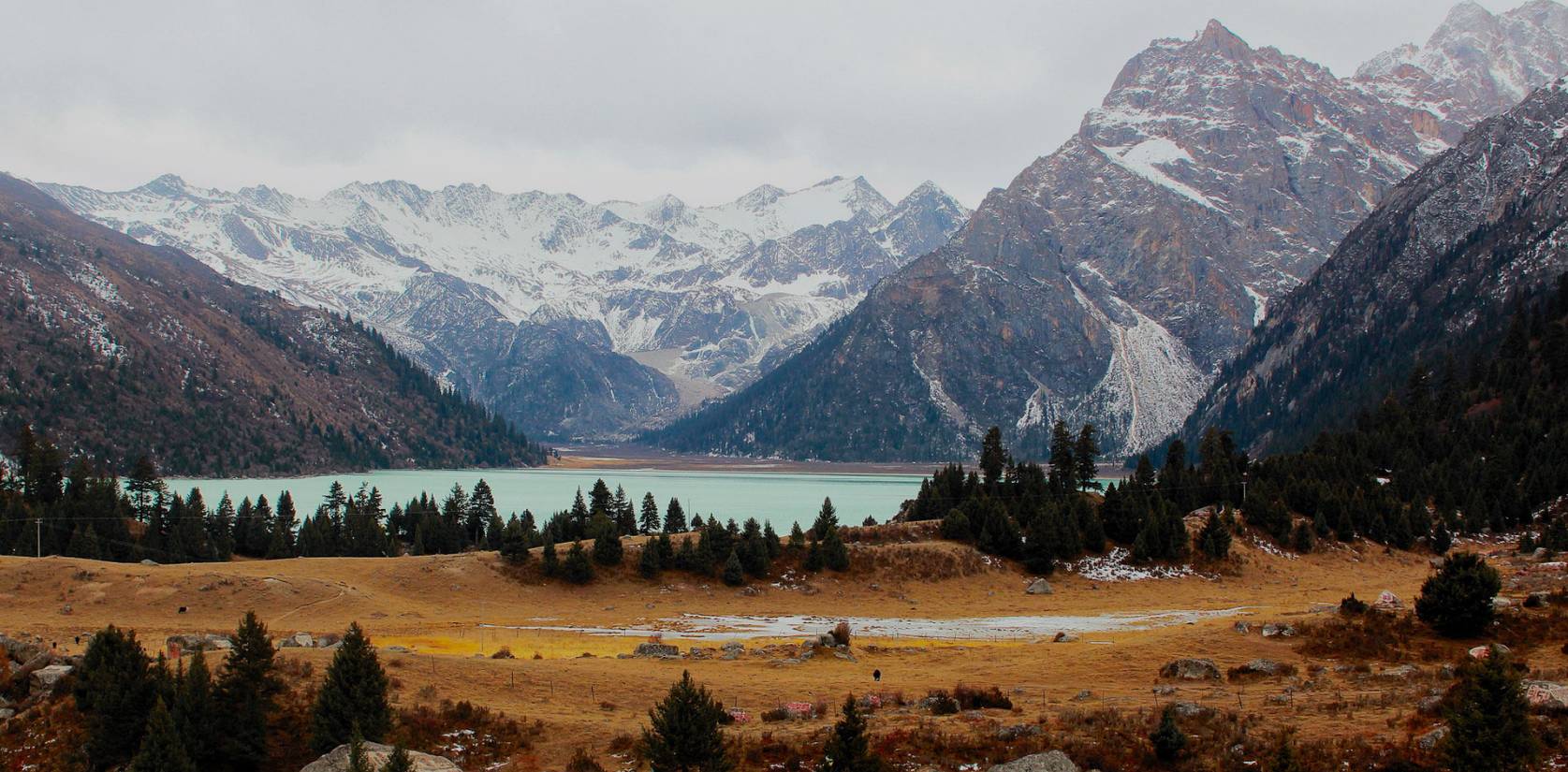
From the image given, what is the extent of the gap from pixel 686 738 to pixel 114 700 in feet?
55.1

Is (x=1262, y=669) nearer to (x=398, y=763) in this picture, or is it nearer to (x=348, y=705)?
(x=398, y=763)

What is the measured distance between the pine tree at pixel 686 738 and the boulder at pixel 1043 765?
681 centimetres

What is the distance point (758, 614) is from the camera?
206ft

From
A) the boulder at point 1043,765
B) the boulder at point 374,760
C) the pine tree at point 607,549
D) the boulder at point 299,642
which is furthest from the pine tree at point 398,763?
the pine tree at point 607,549

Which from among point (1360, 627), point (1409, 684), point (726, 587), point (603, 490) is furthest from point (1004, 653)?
point (603, 490)

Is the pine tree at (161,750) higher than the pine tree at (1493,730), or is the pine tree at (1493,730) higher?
the pine tree at (1493,730)

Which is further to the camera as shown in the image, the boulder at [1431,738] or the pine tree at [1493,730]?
the boulder at [1431,738]

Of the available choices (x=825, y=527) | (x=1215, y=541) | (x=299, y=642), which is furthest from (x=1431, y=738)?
(x=825, y=527)

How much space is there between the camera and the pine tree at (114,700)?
1125 inches

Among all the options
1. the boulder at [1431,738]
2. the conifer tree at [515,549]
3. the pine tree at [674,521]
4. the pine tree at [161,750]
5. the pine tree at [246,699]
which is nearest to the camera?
the boulder at [1431,738]

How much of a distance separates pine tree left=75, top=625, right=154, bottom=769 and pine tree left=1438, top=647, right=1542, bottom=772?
33559 mm

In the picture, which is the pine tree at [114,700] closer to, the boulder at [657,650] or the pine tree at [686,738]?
the pine tree at [686,738]

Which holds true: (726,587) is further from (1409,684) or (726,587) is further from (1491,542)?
(1491,542)

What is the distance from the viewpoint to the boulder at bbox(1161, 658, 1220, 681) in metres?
34.3
